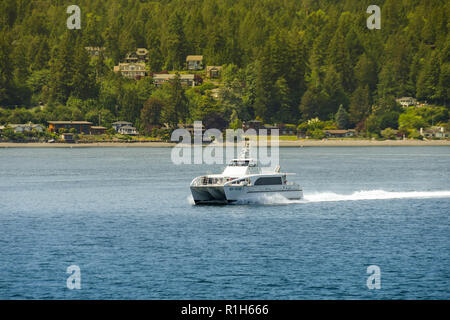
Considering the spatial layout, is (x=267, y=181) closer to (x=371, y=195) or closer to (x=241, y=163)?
(x=241, y=163)

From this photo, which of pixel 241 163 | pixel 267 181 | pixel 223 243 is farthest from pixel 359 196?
pixel 223 243

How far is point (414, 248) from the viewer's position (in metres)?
58.0

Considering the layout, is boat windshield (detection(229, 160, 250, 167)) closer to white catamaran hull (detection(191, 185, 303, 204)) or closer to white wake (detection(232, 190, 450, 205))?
white catamaran hull (detection(191, 185, 303, 204))

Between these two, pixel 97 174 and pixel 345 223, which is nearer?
pixel 345 223

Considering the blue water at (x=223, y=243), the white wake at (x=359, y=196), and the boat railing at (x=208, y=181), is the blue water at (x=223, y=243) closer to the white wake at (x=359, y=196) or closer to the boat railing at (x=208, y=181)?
the white wake at (x=359, y=196)

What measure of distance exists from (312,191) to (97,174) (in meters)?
48.0

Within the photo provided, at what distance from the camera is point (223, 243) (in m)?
60.2

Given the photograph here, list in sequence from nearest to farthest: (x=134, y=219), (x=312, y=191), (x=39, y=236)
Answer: (x=39, y=236) < (x=134, y=219) < (x=312, y=191)

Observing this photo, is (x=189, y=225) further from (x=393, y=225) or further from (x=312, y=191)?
(x=312, y=191)

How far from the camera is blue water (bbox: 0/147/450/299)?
4672 cm

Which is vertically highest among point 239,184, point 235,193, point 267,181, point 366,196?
point 267,181

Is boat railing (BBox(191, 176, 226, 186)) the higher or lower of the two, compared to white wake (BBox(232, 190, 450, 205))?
higher

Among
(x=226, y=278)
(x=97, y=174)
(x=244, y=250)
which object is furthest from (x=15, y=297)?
(x=97, y=174)

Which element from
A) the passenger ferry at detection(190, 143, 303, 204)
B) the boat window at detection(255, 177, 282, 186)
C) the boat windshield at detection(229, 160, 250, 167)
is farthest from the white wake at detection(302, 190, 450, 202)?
the boat windshield at detection(229, 160, 250, 167)
